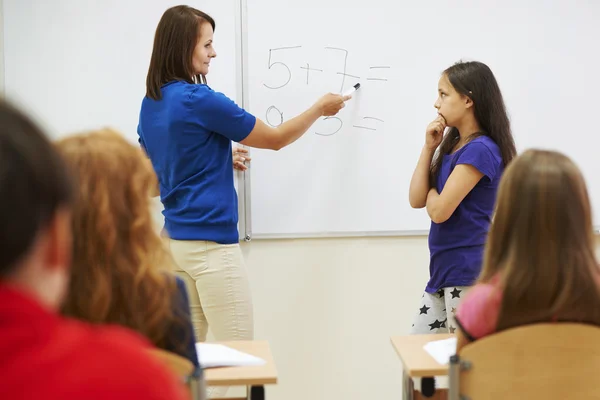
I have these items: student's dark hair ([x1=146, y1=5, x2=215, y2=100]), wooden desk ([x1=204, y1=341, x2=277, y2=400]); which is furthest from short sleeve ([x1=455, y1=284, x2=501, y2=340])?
student's dark hair ([x1=146, y1=5, x2=215, y2=100])

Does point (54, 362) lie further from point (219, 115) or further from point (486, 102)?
point (486, 102)

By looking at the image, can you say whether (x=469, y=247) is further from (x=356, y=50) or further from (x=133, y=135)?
(x=133, y=135)

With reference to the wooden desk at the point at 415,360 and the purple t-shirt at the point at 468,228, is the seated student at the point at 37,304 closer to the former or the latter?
the wooden desk at the point at 415,360

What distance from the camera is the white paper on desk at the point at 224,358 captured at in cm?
172

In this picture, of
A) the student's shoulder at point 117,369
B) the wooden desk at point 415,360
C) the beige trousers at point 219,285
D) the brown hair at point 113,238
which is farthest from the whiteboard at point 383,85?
the student's shoulder at point 117,369

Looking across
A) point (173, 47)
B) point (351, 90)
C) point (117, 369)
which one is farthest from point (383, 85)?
point (117, 369)

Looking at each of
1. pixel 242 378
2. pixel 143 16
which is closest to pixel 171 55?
pixel 143 16

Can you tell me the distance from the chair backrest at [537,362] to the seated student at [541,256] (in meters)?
0.07

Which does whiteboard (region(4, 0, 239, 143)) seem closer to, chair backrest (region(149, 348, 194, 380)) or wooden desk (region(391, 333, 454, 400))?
wooden desk (region(391, 333, 454, 400))

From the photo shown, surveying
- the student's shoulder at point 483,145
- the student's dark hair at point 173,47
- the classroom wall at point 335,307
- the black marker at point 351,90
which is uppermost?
the student's dark hair at point 173,47

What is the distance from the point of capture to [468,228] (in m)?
2.40

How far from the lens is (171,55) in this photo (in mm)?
2365

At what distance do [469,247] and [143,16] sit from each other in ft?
5.12

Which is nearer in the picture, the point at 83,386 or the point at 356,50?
the point at 83,386
